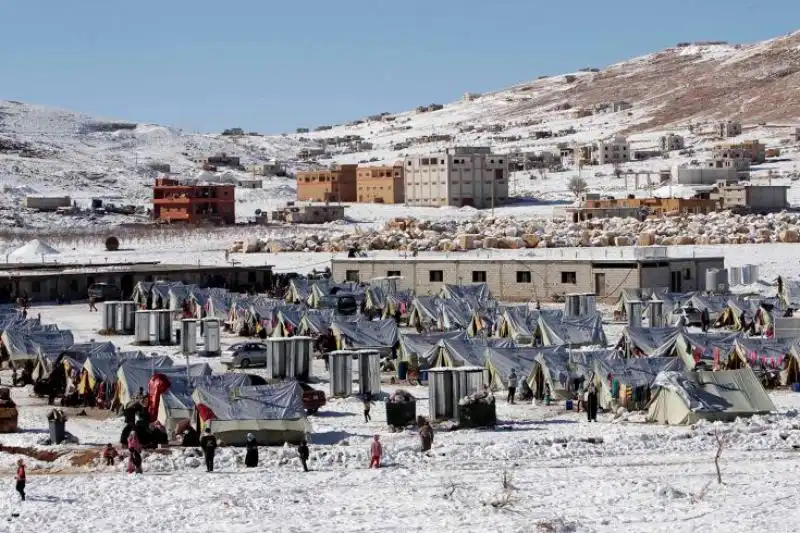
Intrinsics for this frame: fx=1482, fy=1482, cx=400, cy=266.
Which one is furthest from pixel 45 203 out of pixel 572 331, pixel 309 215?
pixel 572 331

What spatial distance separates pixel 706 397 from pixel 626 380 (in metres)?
1.71

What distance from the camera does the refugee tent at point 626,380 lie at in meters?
21.9

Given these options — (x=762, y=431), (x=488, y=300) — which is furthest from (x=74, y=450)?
(x=488, y=300)

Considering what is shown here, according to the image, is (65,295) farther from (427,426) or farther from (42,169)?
(42,169)

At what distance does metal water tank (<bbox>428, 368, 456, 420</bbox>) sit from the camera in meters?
21.3

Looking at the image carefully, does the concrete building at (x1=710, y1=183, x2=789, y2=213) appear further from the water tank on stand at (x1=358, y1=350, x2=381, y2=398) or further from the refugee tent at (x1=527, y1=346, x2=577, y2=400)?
the water tank on stand at (x1=358, y1=350, x2=381, y2=398)

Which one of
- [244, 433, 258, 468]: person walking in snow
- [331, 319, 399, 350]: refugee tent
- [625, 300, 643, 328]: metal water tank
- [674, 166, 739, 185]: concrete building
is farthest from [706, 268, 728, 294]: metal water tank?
[674, 166, 739, 185]: concrete building

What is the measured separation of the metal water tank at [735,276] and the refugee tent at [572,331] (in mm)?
15104

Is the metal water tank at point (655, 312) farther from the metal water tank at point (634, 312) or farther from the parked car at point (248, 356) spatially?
the parked car at point (248, 356)

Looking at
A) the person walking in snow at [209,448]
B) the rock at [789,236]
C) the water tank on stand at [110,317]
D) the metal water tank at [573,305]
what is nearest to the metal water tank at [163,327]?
the water tank on stand at [110,317]

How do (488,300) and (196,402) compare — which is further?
(488,300)

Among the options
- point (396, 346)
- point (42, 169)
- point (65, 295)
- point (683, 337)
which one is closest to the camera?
point (683, 337)

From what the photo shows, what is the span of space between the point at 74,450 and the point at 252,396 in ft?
8.00

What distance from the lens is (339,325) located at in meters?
29.7
